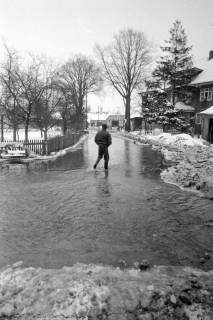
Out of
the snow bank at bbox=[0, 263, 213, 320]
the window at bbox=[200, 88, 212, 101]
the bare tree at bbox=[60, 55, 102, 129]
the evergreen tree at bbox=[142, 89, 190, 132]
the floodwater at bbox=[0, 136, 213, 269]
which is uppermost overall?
the bare tree at bbox=[60, 55, 102, 129]

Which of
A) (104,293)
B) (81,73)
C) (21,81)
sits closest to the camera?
(104,293)

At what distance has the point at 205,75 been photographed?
32.2 metres

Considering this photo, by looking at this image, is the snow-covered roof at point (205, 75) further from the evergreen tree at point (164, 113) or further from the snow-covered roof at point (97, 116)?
the snow-covered roof at point (97, 116)

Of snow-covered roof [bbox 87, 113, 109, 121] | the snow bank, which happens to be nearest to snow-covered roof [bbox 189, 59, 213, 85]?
the snow bank

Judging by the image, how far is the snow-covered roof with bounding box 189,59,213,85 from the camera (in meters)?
30.5

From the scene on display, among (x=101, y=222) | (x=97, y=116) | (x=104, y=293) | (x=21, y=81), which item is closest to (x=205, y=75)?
(x=21, y=81)

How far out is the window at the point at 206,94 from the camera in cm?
3053

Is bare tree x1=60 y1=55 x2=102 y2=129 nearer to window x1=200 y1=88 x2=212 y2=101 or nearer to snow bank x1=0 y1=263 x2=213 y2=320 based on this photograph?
window x1=200 y1=88 x2=212 y2=101

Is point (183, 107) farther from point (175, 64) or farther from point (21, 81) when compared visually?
point (21, 81)

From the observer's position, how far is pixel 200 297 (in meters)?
3.11

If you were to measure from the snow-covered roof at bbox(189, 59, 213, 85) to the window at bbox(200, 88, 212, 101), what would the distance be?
1.24 metres

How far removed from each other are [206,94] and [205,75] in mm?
2987

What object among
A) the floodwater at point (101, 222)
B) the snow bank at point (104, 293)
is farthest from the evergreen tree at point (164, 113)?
the snow bank at point (104, 293)

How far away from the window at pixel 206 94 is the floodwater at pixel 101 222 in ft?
82.1
